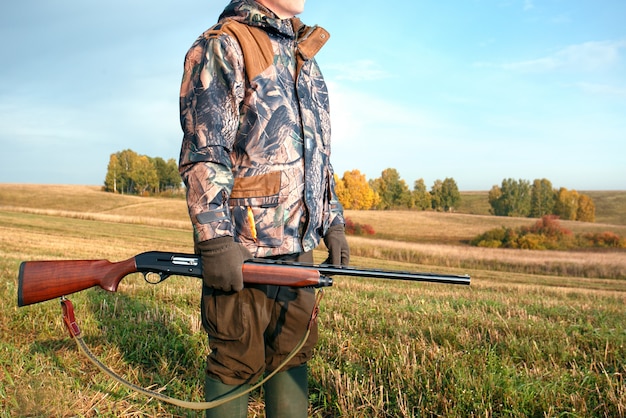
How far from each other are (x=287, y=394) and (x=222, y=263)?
110 centimetres

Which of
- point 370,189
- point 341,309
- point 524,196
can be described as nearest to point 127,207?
point 370,189

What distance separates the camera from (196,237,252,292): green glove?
2520 millimetres

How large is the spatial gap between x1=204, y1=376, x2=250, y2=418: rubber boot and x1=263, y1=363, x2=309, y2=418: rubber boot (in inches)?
9.1

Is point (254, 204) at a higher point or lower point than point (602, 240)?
higher

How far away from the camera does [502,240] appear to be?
179ft

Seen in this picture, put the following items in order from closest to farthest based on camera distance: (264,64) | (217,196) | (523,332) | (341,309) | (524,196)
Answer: (217,196) → (264,64) → (523,332) → (341,309) → (524,196)

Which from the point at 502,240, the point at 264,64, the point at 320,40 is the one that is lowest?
the point at 502,240

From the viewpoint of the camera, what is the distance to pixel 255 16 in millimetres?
2717

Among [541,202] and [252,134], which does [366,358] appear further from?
[541,202]

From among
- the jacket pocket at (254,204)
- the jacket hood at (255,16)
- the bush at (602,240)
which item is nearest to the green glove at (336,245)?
the jacket pocket at (254,204)

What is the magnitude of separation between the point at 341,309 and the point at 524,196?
84.0 meters

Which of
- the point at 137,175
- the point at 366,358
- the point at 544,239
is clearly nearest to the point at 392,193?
the point at 544,239

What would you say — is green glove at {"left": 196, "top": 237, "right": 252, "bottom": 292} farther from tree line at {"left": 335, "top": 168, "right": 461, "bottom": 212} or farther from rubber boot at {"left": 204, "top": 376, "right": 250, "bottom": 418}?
tree line at {"left": 335, "top": 168, "right": 461, "bottom": 212}

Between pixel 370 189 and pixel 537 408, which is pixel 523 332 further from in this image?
pixel 370 189
